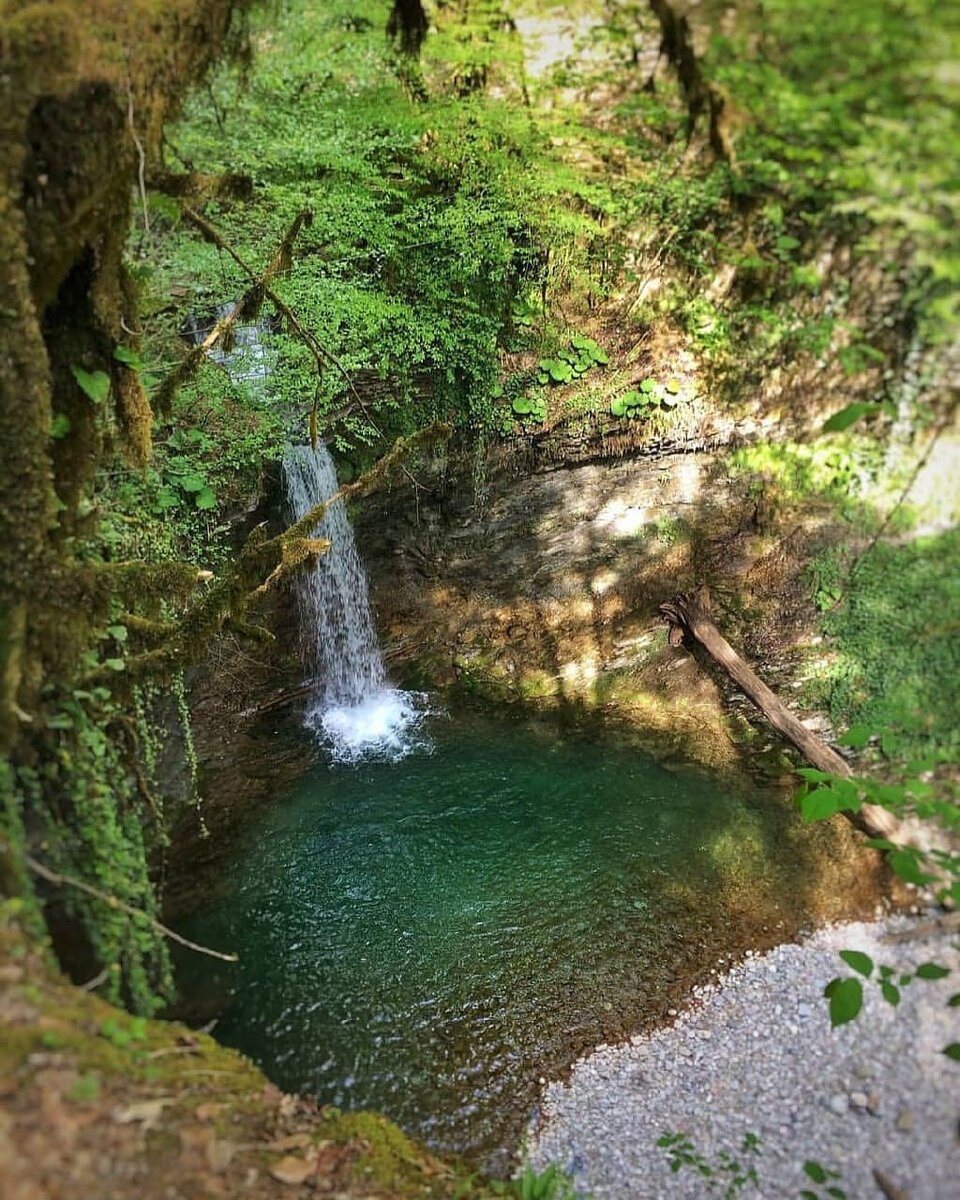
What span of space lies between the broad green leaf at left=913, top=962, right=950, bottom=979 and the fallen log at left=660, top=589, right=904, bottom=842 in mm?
485

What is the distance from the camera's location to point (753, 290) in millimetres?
3562

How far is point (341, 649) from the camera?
798 centimetres

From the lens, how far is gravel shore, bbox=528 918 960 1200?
8.45ft

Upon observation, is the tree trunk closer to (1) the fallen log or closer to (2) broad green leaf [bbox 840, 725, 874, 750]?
(1) the fallen log

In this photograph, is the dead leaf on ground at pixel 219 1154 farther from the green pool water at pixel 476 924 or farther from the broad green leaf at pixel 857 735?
the broad green leaf at pixel 857 735

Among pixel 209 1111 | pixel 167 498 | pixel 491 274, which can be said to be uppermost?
pixel 491 274

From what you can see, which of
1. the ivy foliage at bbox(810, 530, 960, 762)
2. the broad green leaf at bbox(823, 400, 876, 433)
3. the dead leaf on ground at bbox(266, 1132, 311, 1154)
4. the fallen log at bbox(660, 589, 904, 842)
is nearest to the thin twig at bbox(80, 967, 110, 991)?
the dead leaf on ground at bbox(266, 1132, 311, 1154)

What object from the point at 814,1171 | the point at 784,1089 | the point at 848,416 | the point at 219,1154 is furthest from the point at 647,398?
the point at 219,1154

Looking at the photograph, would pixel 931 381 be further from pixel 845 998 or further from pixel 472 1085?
pixel 472 1085

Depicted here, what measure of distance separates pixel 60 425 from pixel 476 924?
4.07m

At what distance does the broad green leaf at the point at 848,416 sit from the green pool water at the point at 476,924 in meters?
2.39

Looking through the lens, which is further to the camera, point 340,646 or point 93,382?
point 340,646

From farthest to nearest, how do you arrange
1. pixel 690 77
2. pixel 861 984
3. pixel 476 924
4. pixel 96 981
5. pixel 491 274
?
pixel 491 274
pixel 476 924
pixel 690 77
pixel 861 984
pixel 96 981

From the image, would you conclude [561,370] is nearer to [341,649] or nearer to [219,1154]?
[341,649]
